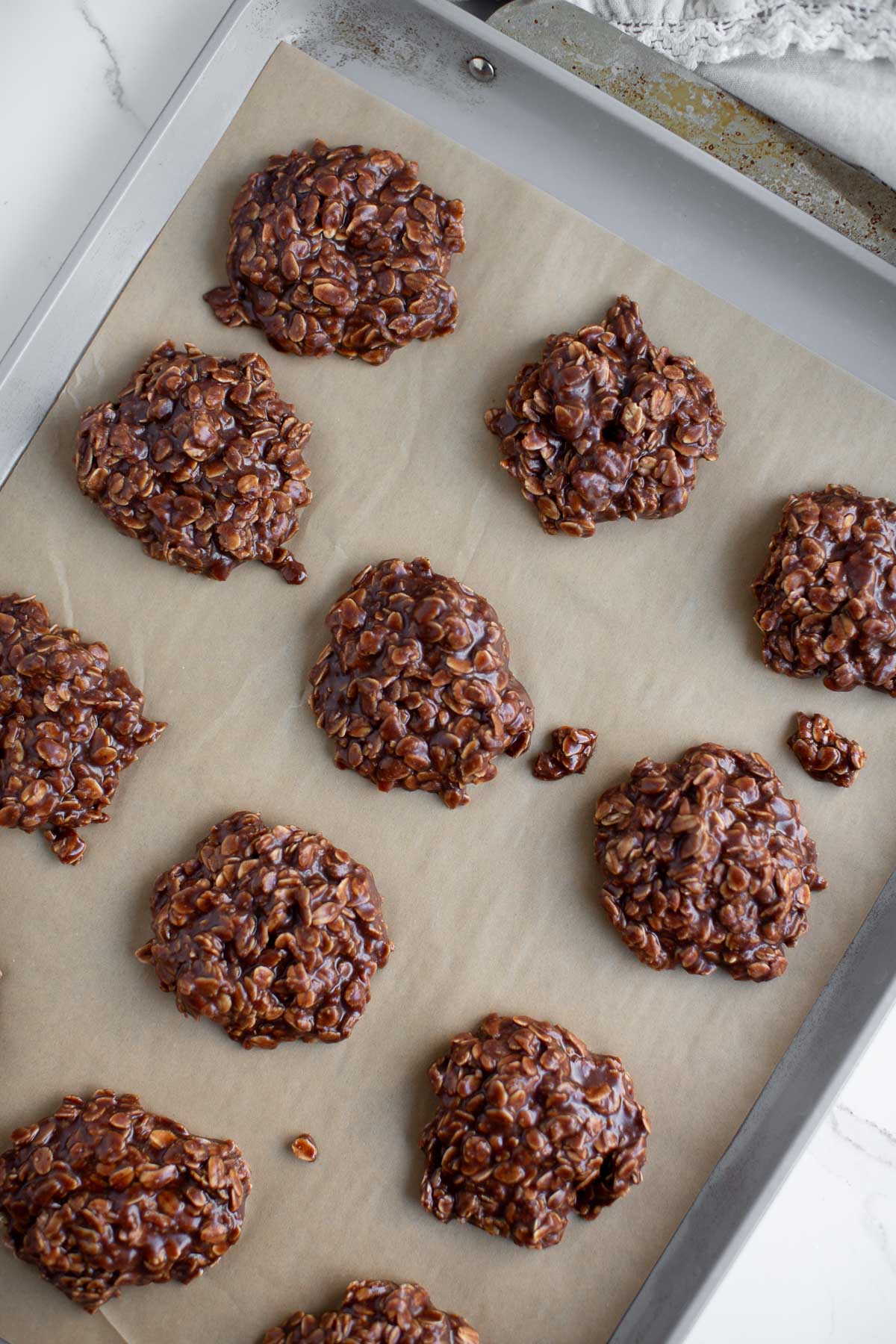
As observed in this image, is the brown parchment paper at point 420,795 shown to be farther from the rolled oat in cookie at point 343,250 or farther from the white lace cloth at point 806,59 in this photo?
the white lace cloth at point 806,59

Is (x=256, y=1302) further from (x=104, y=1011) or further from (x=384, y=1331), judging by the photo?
(x=104, y=1011)

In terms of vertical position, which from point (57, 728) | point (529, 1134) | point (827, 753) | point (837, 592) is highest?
point (837, 592)

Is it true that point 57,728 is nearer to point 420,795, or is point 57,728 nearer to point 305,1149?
point 420,795

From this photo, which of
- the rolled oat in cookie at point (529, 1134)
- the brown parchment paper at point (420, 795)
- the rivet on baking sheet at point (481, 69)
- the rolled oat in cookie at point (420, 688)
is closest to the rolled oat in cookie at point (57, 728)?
the brown parchment paper at point (420, 795)

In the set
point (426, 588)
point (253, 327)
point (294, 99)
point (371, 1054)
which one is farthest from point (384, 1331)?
point (294, 99)

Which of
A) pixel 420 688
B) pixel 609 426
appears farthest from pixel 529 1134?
pixel 609 426

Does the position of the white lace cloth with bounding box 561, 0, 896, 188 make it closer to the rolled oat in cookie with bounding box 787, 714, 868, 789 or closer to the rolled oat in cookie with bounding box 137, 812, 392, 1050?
the rolled oat in cookie with bounding box 787, 714, 868, 789

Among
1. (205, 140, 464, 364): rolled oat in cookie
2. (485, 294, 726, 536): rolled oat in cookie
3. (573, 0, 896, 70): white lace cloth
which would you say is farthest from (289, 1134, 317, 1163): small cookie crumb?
(573, 0, 896, 70): white lace cloth
